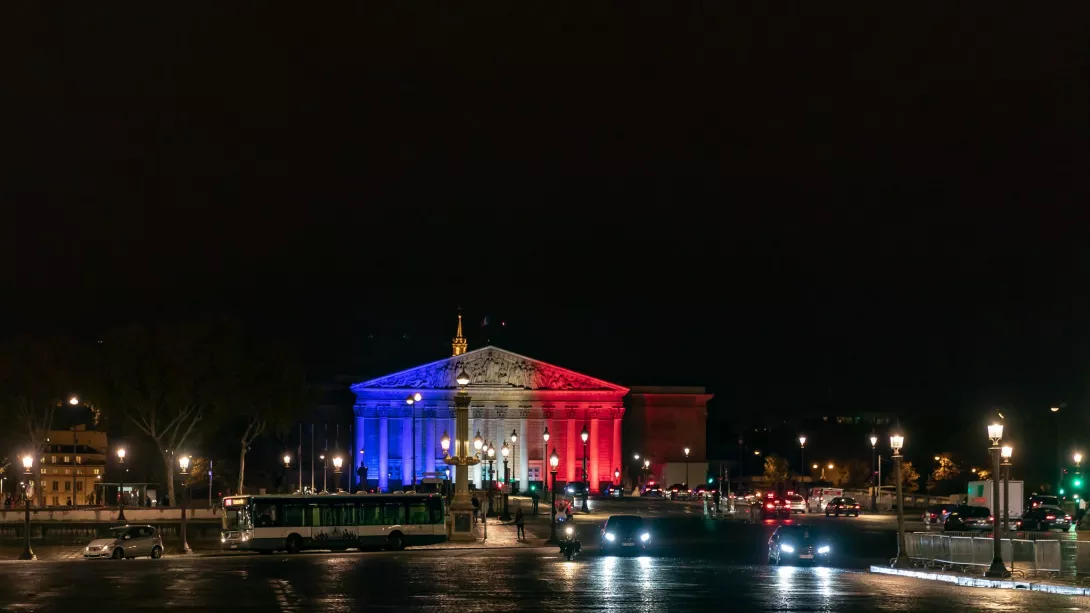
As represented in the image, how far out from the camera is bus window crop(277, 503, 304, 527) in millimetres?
61531

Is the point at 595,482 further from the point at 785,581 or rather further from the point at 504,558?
the point at 785,581

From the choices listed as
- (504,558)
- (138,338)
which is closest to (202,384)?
(138,338)

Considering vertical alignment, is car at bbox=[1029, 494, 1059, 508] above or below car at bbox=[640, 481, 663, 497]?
above

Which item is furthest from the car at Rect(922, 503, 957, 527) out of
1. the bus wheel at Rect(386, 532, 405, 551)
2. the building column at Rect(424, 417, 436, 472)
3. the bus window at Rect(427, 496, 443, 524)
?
the building column at Rect(424, 417, 436, 472)

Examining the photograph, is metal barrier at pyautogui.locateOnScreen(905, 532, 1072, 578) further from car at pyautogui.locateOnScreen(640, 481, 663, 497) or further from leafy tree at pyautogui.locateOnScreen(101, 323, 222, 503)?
car at pyautogui.locateOnScreen(640, 481, 663, 497)

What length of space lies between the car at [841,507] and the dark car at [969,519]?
15.9m

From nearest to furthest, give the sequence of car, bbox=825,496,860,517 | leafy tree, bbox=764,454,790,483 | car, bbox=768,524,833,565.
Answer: car, bbox=768,524,833,565 → car, bbox=825,496,860,517 → leafy tree, bbox=764,454,790,483

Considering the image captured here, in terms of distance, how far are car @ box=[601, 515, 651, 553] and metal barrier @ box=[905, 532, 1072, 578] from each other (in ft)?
38.5

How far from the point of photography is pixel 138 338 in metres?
95.2

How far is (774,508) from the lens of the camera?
89.7m

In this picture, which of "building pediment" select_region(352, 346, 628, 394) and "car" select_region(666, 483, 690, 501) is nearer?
"car" select_region(666, 483, 690, 501)

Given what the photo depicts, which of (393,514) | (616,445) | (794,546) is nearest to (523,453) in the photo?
(616,445)

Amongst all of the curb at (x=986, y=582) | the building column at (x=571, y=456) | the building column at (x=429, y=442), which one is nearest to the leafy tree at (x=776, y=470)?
the building column at (x=571, y=456)

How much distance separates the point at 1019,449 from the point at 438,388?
6212 centimetres
